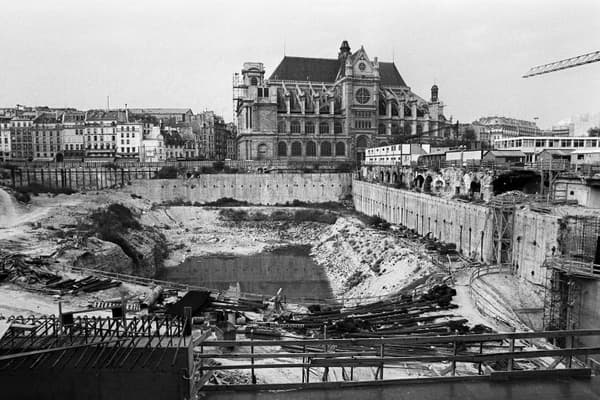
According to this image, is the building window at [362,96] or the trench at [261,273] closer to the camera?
the trench at [261,273]

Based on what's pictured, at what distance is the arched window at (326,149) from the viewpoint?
264 feet

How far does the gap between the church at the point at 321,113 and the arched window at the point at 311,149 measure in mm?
177

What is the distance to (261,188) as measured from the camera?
65.0 meters

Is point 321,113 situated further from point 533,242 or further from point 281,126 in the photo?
point 533,242

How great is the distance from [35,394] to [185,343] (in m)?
1.78

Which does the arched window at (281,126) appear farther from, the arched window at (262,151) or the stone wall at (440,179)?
the stone wall at (440,179)

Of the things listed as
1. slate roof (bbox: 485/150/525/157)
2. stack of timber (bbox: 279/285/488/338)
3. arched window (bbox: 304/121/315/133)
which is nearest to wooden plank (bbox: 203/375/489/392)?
stack of timber (bbox: 279/285/488/338)

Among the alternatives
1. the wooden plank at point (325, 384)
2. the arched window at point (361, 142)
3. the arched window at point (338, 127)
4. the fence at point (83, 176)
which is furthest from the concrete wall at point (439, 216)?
the fence at point (83, 176)

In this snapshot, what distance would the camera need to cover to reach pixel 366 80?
79.8 meters

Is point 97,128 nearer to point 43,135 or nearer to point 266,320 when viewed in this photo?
point 43,135

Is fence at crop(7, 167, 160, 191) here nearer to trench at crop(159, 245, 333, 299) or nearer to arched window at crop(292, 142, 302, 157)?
arched window at crop(292, 142, 302, 157)

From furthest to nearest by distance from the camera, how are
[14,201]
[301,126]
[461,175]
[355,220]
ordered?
[301,126] < [355,220] < [14,201] < [461,175]

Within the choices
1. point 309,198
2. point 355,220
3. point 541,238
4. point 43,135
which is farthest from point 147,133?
point 541,238

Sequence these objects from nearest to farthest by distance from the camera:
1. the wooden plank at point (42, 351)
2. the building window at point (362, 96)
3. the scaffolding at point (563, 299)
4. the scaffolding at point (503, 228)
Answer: the wooden plank at point (42, 351)
the scaffolding at point (563, 299)
the scaffolding at point (503, 228)
the building window at point (362, 96)
